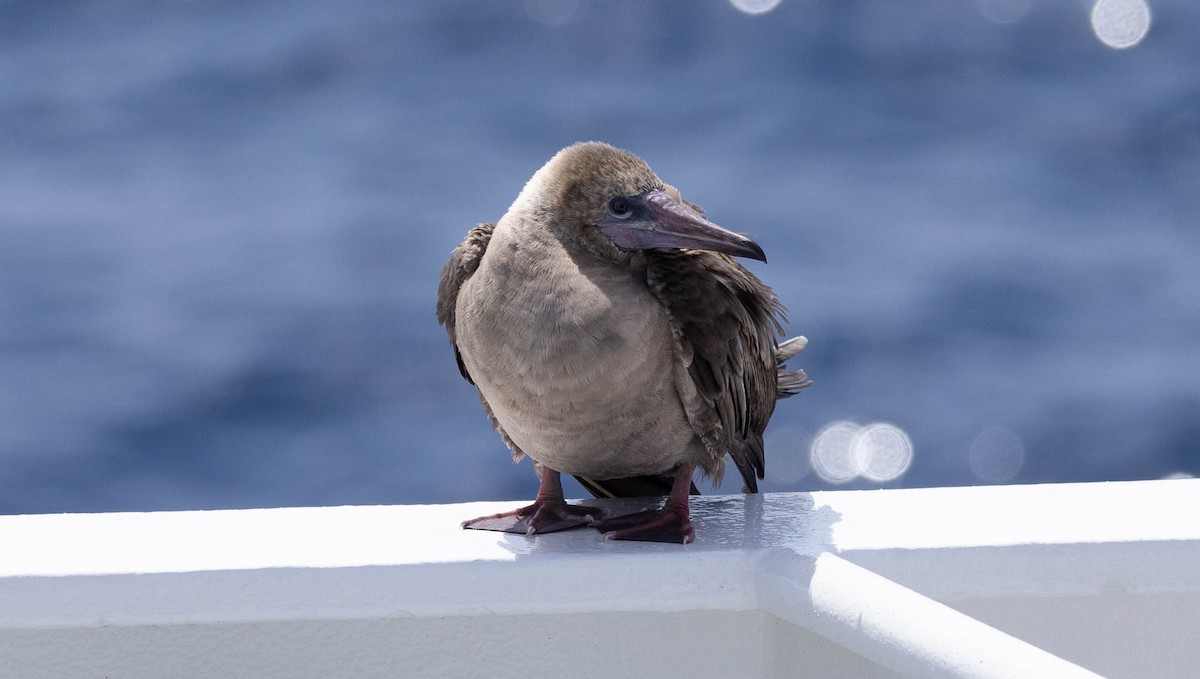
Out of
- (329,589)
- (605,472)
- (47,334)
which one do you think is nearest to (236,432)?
(47,334)

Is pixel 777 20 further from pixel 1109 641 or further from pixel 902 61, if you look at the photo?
pixel 1109 641

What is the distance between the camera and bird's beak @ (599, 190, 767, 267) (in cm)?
266

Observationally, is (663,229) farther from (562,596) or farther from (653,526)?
(562,596)

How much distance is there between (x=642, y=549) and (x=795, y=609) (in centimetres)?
33

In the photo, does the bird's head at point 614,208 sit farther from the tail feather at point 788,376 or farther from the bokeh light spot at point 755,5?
the bokeh light spot at point 755,5

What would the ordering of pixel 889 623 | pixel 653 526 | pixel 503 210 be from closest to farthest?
pixel 889 623, pixel 653 526, pixel 503 210

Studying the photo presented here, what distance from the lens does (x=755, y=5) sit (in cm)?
1489

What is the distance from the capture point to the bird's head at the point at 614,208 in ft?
8.82

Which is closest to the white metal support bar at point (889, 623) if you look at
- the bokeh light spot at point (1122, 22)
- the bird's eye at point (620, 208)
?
the bird's eye at point (620, 208)

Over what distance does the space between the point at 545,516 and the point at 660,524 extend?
217mm

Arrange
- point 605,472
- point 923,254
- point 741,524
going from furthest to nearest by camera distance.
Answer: point 923,254 → point 605,472 → point 741,524

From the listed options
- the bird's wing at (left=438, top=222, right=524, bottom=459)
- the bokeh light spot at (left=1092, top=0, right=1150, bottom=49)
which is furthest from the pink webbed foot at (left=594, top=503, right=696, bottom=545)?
the bokeh light spot at (left=1092, top=0, right=1150, bottom=49)

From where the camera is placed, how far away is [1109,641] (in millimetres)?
2299

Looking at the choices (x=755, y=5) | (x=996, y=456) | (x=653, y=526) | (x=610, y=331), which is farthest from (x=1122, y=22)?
(x=653, y=526)
